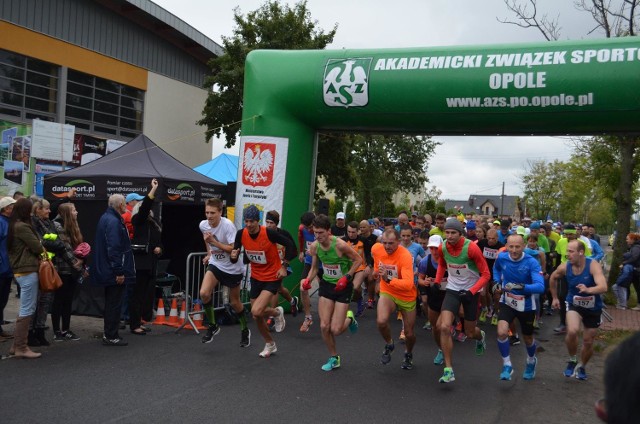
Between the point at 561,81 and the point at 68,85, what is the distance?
53.8ft

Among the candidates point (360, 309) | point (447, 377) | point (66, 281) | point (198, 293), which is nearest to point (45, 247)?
point (66, 281)

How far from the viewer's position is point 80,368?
6848 mm

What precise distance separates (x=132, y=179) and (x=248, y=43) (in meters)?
15.3

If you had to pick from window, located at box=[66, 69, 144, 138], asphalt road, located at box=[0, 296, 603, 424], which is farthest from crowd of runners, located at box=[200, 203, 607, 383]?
window, located at box=[66, 69, 144, 138]

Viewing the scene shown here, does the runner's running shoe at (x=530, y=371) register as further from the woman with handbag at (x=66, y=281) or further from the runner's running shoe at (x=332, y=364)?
the woman with handbag at (x=66, y=281)

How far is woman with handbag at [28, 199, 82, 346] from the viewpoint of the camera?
25.2 feet

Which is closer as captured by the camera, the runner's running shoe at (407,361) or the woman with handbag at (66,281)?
the runner's running shoe at (407,361)

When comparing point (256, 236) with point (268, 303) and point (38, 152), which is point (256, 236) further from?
point (38, 152)

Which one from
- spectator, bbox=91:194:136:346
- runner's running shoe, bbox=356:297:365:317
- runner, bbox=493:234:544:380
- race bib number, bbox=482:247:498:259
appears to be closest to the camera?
runner, bbox=493:234:544:380

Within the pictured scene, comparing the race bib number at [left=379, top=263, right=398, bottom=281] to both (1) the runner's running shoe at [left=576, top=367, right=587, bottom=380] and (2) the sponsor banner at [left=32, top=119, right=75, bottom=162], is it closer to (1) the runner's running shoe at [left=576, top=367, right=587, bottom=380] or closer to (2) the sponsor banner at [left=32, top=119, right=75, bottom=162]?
(1) the runner's running shoe at [left=576, top=367, right=587, bottom=380]

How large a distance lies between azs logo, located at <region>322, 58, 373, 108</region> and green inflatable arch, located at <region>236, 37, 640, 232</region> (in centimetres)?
2

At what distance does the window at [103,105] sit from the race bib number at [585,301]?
17627 millimetres

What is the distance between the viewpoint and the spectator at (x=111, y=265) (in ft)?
26.5

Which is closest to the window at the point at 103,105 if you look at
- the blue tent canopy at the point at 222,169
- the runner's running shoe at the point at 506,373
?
the blue tent canopy at the point at 222,169
